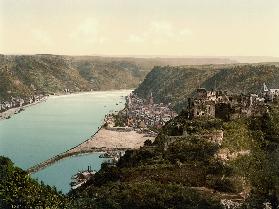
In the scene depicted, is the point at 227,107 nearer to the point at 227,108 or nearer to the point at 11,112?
the point at 227,108

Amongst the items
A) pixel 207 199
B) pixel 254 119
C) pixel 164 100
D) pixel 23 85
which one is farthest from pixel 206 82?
pixel 207 199

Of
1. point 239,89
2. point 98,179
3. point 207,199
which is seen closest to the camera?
point 207,199

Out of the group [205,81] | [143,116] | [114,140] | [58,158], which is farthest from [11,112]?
[58,158]

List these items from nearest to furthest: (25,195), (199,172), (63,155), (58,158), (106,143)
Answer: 1. (25,195)
2. (199,172)
3. (58,158)
4. (63,155)
5. (106,143)

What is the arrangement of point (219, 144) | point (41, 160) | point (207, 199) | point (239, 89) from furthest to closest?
1. point (239, 89)
2. point (41, 160)
3. point (219, 144)
4. point (207, 199)

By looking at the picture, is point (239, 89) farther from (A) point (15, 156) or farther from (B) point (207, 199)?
(B) point (207, 199)

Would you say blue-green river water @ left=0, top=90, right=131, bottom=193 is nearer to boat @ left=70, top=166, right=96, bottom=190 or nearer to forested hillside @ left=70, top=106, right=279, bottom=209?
boat @ left=70, top=166, right=96, bottom=190

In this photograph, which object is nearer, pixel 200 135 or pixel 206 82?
pixel 200 135
